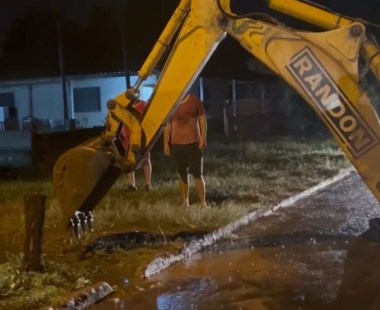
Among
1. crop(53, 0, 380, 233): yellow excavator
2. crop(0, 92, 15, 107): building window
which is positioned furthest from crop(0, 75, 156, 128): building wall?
crop(53, 0, 380, 233): yellow excavator

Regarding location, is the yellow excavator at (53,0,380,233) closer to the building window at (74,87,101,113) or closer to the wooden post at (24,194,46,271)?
the wooden post at (24,194,46,271)

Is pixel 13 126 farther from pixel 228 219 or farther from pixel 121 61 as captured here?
pixel 228 219

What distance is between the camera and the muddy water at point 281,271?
6.91 meters

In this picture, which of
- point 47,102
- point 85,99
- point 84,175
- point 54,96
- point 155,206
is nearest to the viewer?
point 84,175

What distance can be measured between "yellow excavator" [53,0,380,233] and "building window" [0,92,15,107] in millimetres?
28646

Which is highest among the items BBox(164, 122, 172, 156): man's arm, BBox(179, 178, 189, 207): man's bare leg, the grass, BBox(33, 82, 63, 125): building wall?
BBox(33, 82, 63, 125): building wall

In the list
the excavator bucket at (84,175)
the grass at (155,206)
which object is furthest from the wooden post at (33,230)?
the excavator bucket at (84,175)

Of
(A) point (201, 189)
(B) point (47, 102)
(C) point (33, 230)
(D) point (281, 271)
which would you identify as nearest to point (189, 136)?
(A) point (201, 189)

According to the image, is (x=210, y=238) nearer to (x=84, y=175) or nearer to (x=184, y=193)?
(x=184, y=193)

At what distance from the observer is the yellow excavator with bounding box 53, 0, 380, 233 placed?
6.63 meters

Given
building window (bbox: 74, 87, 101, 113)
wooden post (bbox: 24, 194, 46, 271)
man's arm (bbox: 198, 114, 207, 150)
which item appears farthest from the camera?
building window (bbox: 74, 87, 101, 113)

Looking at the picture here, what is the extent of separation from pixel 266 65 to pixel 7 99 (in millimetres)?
31041

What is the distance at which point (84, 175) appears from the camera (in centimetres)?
817

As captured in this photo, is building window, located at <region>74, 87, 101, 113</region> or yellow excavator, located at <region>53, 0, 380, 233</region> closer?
yellow excavator, located at <region>53, 0, 380, 233</region>
